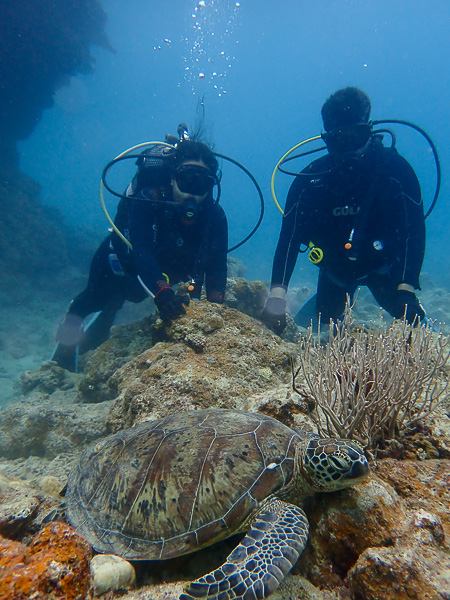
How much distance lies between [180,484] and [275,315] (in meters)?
3.19

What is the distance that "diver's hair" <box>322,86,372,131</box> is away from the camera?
5027 millimetres

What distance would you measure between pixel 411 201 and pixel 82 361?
7.63 metres

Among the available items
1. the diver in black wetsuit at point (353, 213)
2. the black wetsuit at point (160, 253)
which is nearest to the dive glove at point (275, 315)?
the diver in black wetsuit at point (353, 213)

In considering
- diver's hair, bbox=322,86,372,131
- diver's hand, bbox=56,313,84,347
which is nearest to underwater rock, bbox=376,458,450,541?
diver's hair, bbox=322,86,372,131

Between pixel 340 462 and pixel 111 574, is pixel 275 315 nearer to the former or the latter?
pixel 340 462

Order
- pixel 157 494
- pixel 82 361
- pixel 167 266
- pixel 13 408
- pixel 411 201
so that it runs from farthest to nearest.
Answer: pixel 82 361, pixel 167 266, pixel 411 201, pixel 13 408, pixel 157 494

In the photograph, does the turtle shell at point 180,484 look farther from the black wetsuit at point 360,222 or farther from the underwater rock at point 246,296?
the underwater rock at point 246,296

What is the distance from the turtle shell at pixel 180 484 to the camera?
1.62 meters

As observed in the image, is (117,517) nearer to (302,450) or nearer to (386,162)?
(302,450)

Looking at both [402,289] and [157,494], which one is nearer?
[157,494]

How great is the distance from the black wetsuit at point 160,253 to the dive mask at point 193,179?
0.28 meters

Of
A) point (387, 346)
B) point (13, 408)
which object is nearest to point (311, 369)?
point (387, 346)

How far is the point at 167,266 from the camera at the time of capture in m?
5.43

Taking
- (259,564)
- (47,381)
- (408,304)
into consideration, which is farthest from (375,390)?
(47,381)
